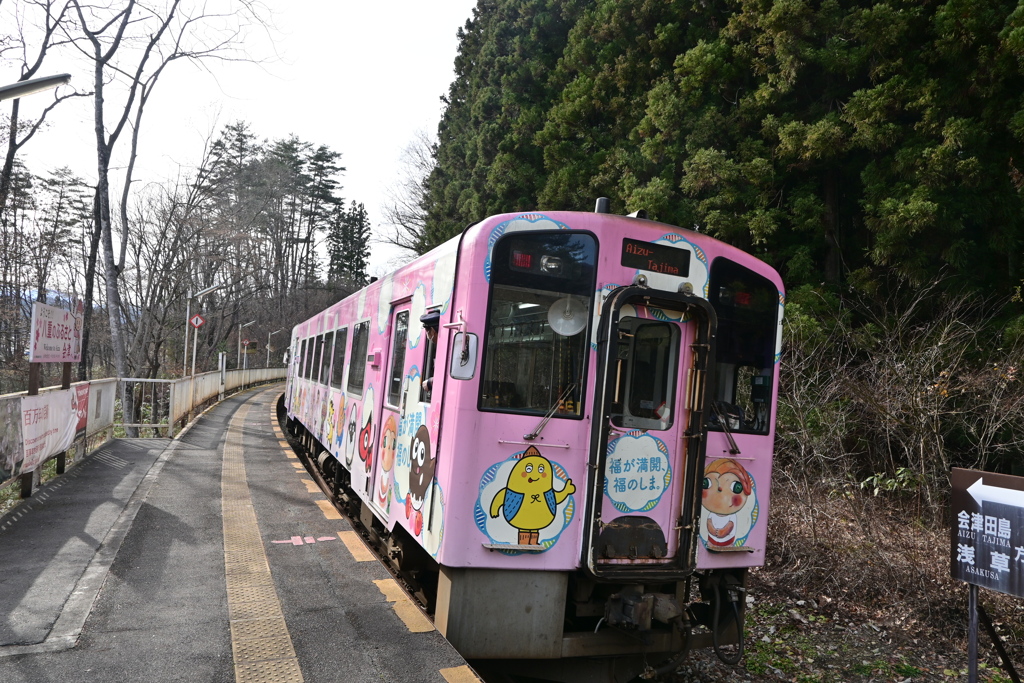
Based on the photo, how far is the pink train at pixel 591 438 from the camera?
3.84 meters

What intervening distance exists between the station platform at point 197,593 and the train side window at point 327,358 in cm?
222

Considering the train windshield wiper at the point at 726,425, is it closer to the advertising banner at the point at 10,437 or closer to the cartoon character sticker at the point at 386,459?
the cartoon character sticker at the point at 386,459

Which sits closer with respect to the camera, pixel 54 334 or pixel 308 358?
pixel 54 334

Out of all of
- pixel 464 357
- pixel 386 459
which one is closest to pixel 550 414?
pixel 464 357

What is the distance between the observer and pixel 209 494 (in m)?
7.53

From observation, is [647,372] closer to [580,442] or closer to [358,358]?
[580,442]

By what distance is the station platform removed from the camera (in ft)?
11.6

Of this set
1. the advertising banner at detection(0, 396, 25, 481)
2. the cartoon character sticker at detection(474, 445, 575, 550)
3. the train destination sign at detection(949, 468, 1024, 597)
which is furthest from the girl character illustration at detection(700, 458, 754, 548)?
the advertising banner at detection(0, 396, 25, 481)

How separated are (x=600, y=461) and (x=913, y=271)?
22.2 feet

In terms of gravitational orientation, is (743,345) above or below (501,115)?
below

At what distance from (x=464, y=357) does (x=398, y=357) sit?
6.09ft

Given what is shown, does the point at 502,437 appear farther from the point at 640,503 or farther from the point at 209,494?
the point at 209,494

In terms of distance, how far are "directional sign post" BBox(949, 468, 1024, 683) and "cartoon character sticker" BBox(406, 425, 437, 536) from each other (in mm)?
3041

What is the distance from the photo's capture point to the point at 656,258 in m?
4.18
